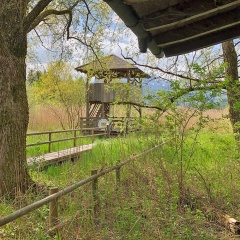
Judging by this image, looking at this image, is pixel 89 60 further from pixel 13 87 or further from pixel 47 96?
pixel 47 96

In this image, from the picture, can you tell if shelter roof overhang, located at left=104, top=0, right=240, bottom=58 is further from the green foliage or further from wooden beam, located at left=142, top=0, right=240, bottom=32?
the green foliage

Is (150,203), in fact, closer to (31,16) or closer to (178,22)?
(178,22)

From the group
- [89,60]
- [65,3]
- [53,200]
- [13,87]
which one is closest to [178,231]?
[53,200]

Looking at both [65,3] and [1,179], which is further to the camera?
[65,3]

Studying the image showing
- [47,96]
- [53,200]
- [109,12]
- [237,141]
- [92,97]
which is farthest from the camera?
[47,96]

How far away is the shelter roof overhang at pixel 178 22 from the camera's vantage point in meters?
2.47

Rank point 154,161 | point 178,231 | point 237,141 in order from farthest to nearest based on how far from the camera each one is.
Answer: point 237,141, point 154,161, point 178,231

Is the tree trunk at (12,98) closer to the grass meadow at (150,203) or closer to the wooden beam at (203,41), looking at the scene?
the grass meadow at (150,203)

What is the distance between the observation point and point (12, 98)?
488cm

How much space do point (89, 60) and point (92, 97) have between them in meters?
9.24

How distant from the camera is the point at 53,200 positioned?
278 cm

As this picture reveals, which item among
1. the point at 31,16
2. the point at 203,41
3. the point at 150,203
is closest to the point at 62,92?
the point at 31,16

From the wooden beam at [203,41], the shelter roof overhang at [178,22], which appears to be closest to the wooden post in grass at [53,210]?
the shelter roof overhang at [178,22]

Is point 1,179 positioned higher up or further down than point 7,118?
further down
